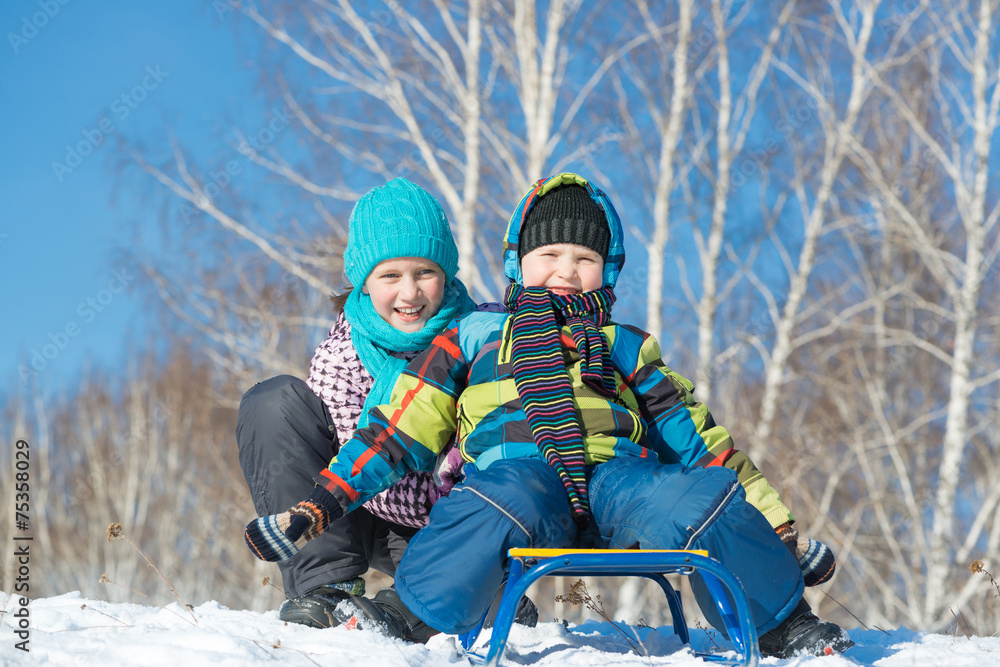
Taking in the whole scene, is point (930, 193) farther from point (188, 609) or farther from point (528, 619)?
point (188, 609)

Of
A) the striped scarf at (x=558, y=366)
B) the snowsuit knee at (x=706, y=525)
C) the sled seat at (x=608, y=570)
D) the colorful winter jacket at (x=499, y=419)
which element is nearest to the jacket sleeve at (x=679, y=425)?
the colorful winter jacket at (x=499, y=419)

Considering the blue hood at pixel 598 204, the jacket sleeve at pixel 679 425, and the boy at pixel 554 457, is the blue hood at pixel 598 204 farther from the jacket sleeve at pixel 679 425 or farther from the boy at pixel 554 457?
the jacket sleeve at pixel 679 425

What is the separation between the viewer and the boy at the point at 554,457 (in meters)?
1.68

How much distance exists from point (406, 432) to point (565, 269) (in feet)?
2.15

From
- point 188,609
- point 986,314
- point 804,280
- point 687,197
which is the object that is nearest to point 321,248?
point 687,197

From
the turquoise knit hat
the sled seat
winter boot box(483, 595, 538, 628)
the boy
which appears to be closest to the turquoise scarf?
the turquoise knit hat

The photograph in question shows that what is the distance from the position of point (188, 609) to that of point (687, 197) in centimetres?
616

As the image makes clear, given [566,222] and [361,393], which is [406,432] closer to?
[361,393]

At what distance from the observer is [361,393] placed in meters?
2.46

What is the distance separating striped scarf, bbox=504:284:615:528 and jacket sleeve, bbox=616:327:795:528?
118mm

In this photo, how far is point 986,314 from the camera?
29.0 feet

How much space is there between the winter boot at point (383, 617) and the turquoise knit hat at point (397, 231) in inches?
38.0

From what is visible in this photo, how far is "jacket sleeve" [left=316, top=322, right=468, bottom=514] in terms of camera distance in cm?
192

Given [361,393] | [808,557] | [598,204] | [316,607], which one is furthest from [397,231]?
[808,557]
